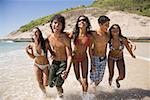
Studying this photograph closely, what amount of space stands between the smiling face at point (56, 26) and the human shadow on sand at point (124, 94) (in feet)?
5.30

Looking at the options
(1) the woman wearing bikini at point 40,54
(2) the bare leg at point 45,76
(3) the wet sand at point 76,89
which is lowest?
(3) the wet sand at point 76,89

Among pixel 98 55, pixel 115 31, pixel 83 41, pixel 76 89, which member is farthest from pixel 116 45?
pixel 76 89

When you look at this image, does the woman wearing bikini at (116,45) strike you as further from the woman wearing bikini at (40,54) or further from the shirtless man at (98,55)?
the woman wearing bikini at (40,54)

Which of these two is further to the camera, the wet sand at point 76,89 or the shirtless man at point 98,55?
the wet sand at point 76,89

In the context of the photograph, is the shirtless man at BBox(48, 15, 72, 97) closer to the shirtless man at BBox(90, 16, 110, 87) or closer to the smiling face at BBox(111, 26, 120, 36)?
the shirtless man at BBox(90, 16, 110, 87)

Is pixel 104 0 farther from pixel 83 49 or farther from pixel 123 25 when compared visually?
pixel 83 49

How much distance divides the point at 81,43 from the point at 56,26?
2.10ft

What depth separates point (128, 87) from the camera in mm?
7715

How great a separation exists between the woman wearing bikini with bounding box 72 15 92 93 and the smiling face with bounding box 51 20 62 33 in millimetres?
340

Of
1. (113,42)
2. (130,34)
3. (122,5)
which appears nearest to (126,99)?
(113,42)

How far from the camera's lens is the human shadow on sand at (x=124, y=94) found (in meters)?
6.56

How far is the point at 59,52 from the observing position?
6109 mm

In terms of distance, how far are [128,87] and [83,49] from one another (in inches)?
76.9

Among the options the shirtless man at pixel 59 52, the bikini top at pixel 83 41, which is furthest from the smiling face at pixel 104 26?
the shirtless man at pixel 59 52
